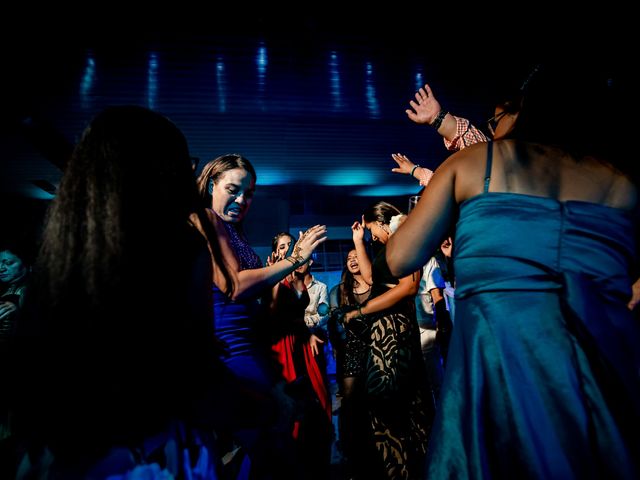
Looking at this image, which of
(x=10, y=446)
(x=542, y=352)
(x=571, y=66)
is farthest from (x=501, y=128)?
(x=10, y=446)

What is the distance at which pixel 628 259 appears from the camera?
3.30 feet

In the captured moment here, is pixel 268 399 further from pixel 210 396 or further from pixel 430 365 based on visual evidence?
pixel 430 365

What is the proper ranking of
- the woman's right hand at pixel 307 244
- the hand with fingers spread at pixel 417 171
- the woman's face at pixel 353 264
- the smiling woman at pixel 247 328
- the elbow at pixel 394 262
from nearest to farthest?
1. the elbow at pixel 394 262
2. the smiling woman at pixel 247 328
3. the woman's right hand at pixel 307 244
4. the hand with fingers spread at pixel 417 171
5. the woman's face at pixel 353 264

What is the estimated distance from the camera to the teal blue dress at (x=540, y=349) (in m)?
0.80

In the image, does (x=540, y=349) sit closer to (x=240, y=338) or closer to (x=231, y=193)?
(x=240, y=338)

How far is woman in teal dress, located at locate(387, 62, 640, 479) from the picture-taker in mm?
809

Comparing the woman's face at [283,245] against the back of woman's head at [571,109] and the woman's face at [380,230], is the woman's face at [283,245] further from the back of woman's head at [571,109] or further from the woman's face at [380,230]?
the back of woman's head at [571,109]

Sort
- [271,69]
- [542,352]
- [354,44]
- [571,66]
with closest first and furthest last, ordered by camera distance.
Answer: [542,352] → [571,66] → [354,44] → [271,69]

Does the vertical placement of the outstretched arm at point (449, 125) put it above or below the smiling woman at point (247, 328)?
above

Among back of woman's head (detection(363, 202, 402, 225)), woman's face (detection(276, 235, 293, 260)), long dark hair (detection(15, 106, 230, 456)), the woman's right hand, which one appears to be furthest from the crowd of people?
woman's face (detection(276, 235, 293, 260))

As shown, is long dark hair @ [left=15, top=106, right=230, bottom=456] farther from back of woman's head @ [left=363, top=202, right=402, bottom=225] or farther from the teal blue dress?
back of woman's head @ [left=363, top=202, right=402, bottom=225]

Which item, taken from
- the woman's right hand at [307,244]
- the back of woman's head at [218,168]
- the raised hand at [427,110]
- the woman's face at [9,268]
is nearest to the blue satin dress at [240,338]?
the woman's right hand at [307,244]

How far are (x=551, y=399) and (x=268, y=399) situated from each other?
28.7 inches

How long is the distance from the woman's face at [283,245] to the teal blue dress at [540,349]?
342 cm
